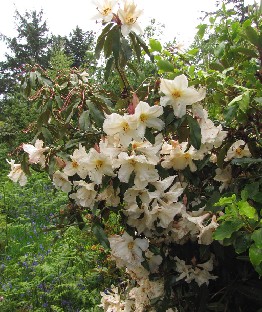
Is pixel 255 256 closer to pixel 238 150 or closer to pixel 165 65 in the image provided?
pixel 238 150

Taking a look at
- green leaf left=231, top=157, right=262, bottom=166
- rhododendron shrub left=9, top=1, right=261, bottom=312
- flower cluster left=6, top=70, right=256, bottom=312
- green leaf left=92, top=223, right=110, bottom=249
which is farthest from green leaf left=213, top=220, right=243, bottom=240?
green leaf left=92, top=223, right=110, bottom=249

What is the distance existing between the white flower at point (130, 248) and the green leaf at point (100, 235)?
5cm

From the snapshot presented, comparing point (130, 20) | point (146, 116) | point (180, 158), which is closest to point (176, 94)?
point (146, 116)

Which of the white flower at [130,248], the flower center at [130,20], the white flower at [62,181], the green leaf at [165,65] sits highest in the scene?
the flower center at [130,20]

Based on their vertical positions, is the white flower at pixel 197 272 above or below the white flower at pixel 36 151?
below

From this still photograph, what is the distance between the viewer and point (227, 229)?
45.0 inches

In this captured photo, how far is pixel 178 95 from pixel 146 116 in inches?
4.9

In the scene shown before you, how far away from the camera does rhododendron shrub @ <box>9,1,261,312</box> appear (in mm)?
1301

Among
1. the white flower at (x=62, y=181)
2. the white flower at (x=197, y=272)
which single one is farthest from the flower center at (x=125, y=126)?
the white flower at (x=197, y=272)

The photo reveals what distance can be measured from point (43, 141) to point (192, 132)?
60 cm

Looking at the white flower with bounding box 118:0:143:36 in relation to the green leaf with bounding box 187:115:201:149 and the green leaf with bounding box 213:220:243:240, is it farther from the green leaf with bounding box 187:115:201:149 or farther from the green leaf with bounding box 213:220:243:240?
the green leaf with bounding box 213:220:243:240

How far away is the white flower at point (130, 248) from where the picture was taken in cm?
144

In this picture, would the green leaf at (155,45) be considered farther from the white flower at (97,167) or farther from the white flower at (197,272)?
the white flower at (197,272)

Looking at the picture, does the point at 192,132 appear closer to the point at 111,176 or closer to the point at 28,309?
the point at 111,176
